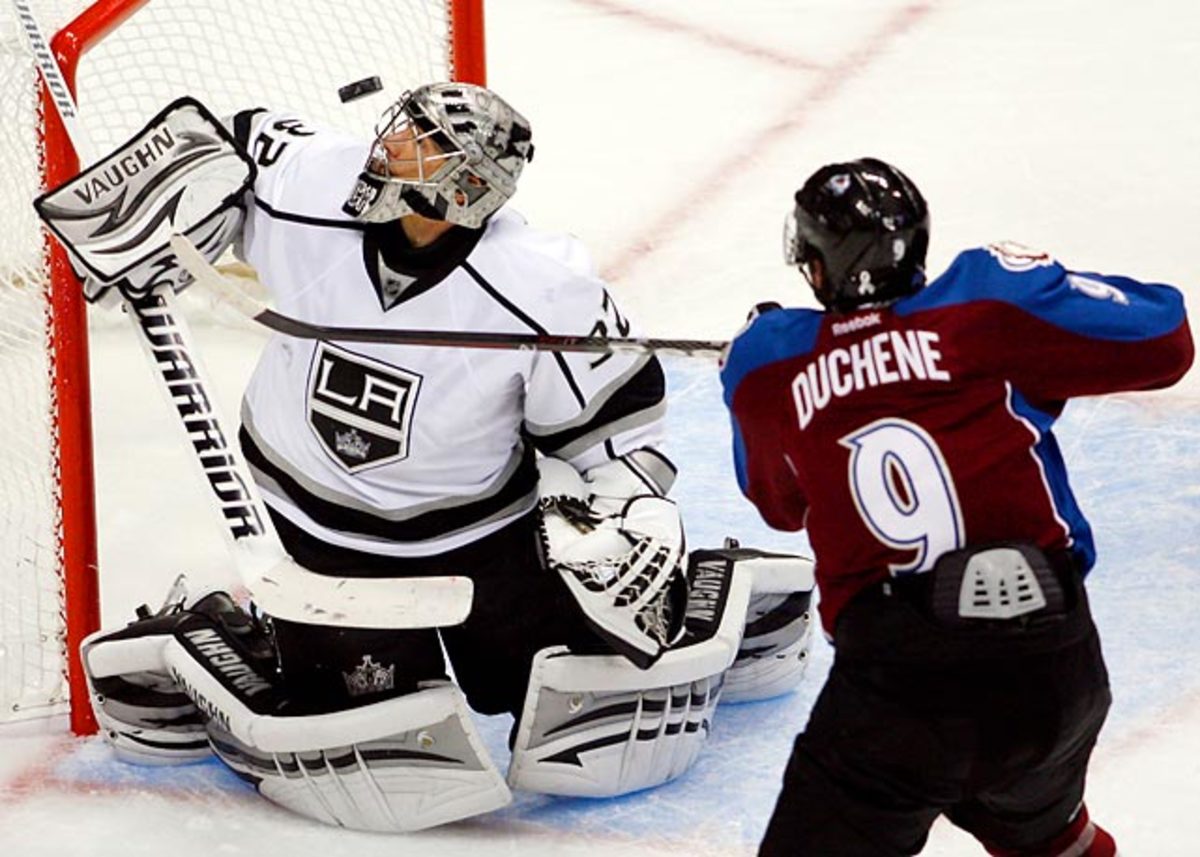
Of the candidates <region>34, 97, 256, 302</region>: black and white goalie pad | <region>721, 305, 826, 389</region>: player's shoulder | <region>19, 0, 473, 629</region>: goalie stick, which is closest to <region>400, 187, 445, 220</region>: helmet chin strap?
<region>34, 97, 256, 302</region>: black and white goalie pad

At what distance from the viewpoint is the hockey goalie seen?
9.34ft

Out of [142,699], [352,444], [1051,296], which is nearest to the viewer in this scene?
[1051,296]

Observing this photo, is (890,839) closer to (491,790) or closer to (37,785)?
(491,790)

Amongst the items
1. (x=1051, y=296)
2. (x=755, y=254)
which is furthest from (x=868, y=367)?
(x=755, y=254)

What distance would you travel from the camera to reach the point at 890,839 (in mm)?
2354

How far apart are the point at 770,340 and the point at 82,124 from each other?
110 cm

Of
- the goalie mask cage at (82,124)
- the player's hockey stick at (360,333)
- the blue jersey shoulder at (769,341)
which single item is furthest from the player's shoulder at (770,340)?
the goalie mask cage at (82,124)

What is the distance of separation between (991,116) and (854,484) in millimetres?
2983

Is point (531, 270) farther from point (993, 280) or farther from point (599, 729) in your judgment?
point (993, 280)

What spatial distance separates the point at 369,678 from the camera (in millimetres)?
3004

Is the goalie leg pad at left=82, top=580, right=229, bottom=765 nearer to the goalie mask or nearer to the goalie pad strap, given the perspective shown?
the goalie pad strap

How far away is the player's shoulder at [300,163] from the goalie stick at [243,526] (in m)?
0.18

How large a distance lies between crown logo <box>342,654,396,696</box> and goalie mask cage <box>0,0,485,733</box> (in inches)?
16.2

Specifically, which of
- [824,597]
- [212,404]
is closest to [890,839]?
[824,597]
